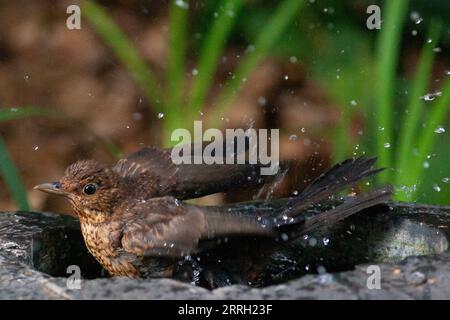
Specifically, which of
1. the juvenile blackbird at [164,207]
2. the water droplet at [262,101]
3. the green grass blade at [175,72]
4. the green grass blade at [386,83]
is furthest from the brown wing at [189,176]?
the water droplet at [262,101]

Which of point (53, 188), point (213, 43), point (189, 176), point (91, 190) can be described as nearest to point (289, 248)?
point (189, 176)

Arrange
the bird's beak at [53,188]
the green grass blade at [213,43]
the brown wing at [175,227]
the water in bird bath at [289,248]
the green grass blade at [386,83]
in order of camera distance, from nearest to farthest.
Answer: the brown wing at [175,227], the water in bird bath at [289,248], the bird's beak at [53,188], the green grass blade at [386,83], the green grass blade at [213,43]

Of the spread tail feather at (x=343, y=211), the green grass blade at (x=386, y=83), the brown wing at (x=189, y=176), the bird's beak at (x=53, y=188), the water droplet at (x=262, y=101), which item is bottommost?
the spread tail feather at (x=343, y=211)

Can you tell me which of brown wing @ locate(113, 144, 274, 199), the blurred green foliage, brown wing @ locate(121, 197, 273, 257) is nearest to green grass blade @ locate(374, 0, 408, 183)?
the blurred green foliage

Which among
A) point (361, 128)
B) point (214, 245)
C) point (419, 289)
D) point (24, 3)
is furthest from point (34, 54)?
point (419, 289)

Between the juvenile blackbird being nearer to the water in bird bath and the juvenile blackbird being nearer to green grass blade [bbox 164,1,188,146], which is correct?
the water in bird bath

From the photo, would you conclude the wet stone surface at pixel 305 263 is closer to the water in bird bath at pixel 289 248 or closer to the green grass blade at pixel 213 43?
the water in bird bath at pixel 289 248

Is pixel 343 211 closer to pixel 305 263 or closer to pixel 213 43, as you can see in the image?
pixel 305 263
